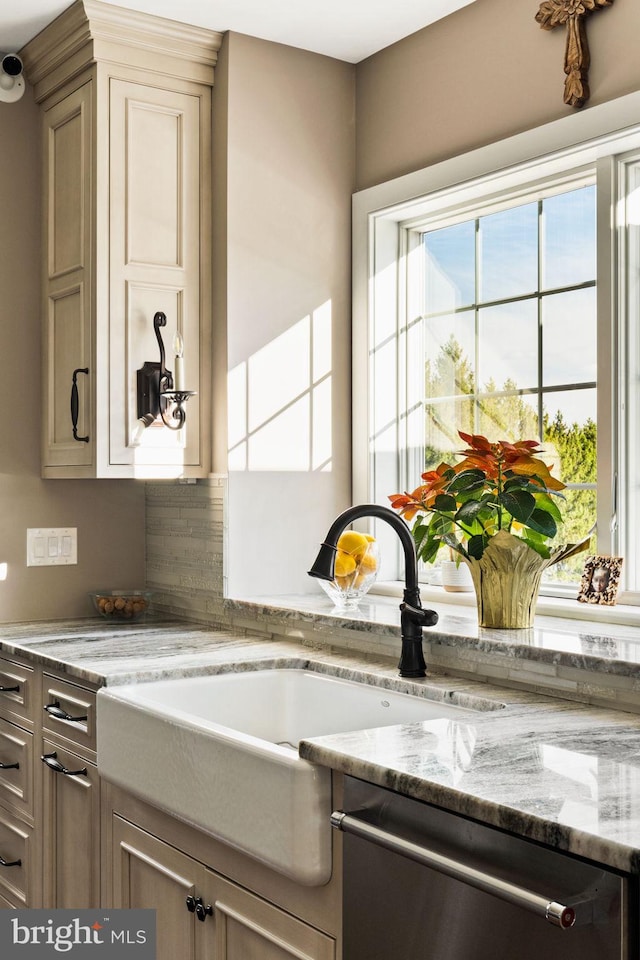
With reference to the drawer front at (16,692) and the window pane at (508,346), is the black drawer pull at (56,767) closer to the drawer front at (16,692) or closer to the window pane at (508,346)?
the drawer front at (16,692)

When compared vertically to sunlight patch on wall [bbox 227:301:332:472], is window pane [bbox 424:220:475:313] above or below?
above

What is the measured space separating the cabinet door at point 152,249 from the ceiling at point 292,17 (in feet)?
0.72

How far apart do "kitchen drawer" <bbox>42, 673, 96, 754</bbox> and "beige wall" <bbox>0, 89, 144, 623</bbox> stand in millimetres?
625

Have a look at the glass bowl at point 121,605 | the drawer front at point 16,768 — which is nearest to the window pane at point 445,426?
the glass bowl at point 121,605

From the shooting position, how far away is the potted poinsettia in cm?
214

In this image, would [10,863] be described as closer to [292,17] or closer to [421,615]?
[421,615]

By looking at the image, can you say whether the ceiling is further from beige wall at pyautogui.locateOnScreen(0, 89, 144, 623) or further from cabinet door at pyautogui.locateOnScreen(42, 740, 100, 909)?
cabinet door at pyautogui.locateOnScreen(42, 740, 100, 909)

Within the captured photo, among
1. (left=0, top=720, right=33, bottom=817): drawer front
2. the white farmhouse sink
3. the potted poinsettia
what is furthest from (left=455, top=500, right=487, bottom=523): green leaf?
(left=0, top=720, right=33, bottom=817): drawer front

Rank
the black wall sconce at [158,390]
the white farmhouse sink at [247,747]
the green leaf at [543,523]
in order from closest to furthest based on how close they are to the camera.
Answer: the white farmhouse sink at [247,747], the green leaf at [543,523], the black wall sconce at [158,390]

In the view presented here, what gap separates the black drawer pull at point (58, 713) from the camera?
7.62ft

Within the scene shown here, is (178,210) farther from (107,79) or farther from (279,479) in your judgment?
(279,479)

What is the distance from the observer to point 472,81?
2680mm

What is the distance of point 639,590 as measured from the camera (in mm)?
2395

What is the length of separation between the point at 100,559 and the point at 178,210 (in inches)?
43.3
